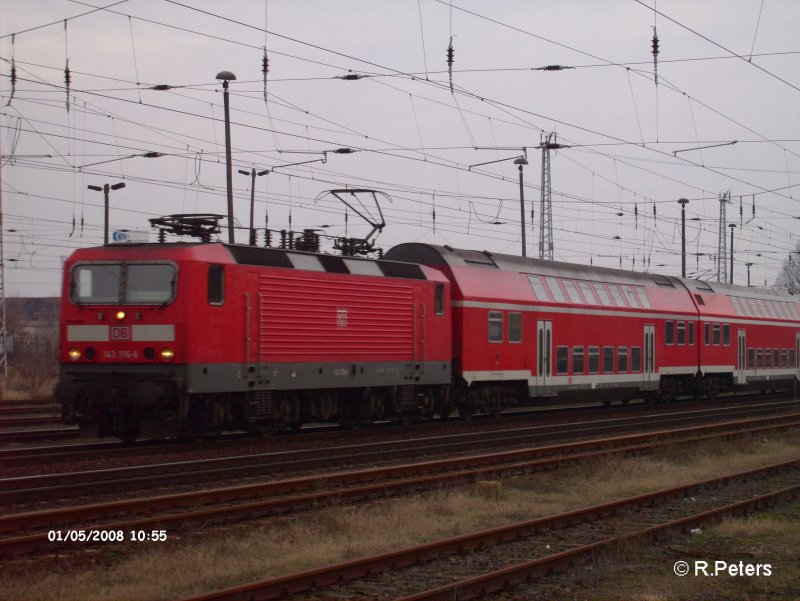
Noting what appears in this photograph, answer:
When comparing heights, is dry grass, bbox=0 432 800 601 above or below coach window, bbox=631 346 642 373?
below

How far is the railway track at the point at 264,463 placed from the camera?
45.3ft

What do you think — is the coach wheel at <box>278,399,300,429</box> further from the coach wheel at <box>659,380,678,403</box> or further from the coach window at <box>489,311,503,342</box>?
the coach wheel at <box>659,380,678,403</box>

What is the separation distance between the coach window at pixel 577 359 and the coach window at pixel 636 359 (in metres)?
3.28

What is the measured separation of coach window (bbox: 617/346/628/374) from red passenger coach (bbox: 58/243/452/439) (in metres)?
11.4

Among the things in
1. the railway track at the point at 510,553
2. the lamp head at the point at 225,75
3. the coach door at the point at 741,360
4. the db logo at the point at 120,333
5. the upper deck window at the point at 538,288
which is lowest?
the railway track at the point at 510,553

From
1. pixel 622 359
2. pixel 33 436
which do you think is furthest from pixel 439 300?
pixel 33 436

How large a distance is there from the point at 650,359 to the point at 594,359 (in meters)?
3.80

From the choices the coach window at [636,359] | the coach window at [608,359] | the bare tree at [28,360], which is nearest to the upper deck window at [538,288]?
the coach window at [608,359]

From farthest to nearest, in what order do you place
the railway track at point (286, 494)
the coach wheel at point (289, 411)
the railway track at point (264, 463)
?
the coach wheel at point (289, 411) → the railway track at point (264, 463) → the railway track at point (286, 494)

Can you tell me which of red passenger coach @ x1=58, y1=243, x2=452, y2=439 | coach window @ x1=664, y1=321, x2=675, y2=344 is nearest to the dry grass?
red passenger coach @ x1=58, y1=243, x2=452, y2=439

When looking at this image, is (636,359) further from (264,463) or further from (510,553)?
(510,553)

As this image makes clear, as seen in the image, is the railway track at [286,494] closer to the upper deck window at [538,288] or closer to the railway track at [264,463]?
the railway track at [264,463]

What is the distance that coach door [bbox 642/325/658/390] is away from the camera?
32875mm

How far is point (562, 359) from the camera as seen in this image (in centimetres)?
2881
